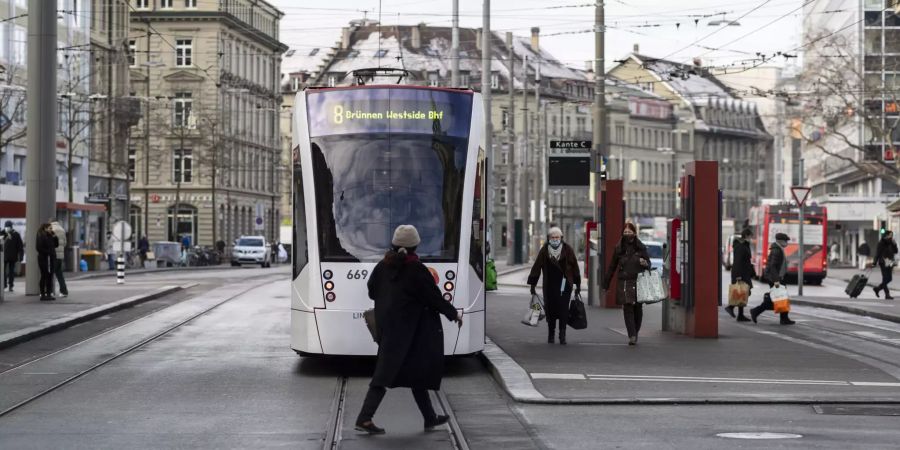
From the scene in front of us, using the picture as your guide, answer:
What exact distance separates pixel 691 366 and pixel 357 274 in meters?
4.00

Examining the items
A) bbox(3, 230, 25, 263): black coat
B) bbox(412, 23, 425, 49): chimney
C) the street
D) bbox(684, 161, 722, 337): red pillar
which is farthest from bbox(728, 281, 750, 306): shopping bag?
bbox(412, 23, 425, 49): chimney

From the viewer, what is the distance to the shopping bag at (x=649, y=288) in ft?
74.1

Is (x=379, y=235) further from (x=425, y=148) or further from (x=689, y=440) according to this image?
(x=689, y=440)

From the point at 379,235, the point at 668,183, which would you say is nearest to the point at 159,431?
the point at 379,235

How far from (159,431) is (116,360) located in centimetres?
751

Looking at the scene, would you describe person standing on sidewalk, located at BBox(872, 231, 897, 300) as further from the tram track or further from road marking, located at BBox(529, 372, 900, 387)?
road marking, located at BBox(529, 372, 900, 387)

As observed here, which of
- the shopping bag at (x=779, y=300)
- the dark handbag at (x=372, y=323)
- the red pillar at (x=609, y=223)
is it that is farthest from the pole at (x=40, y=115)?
the dark handbag at (x=372, y=323)

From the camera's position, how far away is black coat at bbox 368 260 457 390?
13.1 m

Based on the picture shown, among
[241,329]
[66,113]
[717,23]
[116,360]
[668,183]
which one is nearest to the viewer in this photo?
[116,360]

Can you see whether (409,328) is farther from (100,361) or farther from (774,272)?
(774,272)

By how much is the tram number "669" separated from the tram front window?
0.43 feet

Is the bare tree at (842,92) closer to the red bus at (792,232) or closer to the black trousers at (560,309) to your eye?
the red bus at (792,232)

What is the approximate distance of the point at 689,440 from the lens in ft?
41.9

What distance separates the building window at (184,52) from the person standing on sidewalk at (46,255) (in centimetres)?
7396
